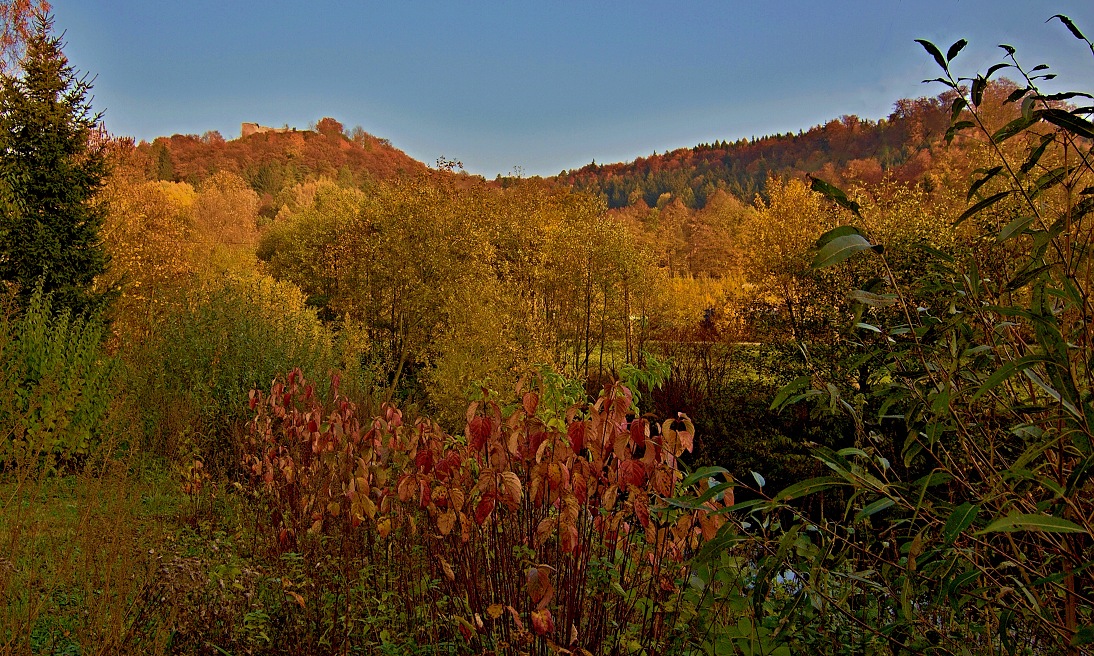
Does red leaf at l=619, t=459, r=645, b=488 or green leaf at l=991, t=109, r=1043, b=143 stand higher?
green leaf at l=991, t=109, r=1043, b=143

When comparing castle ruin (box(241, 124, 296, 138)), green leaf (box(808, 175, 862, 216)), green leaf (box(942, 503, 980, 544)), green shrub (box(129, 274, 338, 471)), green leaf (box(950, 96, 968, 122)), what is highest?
castle ruin (box(241, 124, 296, 138))

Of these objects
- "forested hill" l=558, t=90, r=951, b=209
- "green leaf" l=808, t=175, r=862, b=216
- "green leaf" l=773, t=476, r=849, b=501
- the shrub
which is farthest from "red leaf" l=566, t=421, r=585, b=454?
"forested hill" l=558, t=90, r=951, b=209

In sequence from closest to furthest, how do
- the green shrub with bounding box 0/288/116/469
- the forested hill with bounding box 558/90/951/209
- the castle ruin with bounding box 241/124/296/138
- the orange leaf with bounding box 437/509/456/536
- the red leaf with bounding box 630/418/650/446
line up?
the red leaf with bounding box 630/418/650/446 → the orange leaf with bounding box 437/509/456/536 → the green shrub with bounding box 0/288/116/469 → the forested hill with bounding box 558/90/951/209 → the castle ruin with bounding box 241/124/296/138

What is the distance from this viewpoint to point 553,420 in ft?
10.5

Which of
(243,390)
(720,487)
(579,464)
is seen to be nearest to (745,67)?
(579,464)

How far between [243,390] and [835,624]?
7.02m

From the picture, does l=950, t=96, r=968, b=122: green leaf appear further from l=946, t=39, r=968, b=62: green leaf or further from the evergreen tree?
the evergreen tree

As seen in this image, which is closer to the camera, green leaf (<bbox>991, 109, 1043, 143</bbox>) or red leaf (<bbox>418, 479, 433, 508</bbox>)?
green leaf (<bbox>991, 109, 1043, 143</bbox>)

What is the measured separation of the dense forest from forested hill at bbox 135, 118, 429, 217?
87.9ft

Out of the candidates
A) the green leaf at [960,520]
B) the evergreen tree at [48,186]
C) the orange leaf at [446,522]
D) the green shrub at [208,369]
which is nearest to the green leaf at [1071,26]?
the green leaf at [960,520]

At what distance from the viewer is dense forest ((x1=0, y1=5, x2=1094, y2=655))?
108 cm

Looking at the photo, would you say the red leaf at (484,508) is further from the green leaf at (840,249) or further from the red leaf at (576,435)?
the green leaf at (840,249)

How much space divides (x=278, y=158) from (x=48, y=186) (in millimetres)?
46926

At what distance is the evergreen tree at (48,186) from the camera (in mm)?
9773
